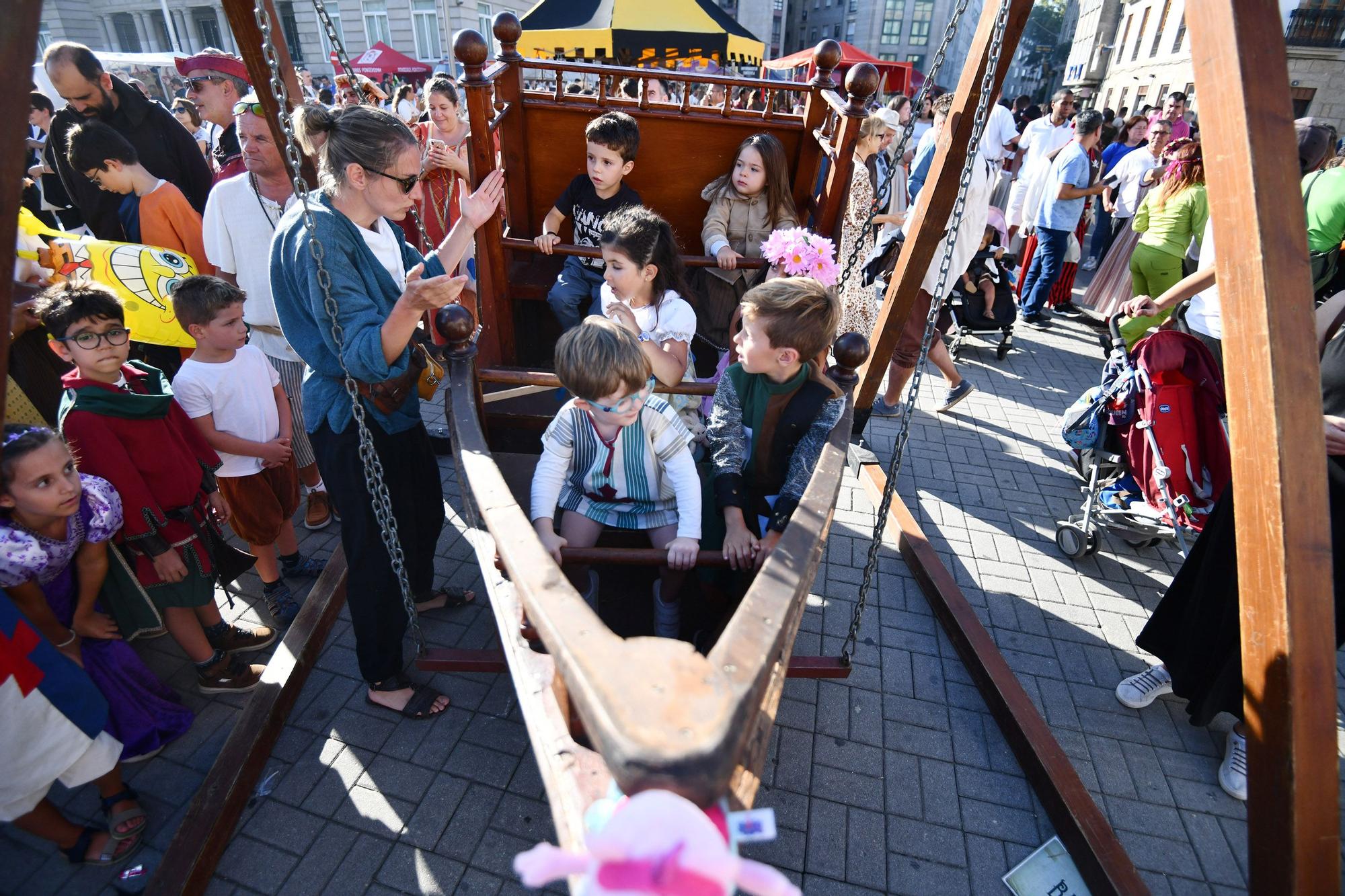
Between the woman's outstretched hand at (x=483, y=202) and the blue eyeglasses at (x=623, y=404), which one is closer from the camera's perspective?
the blue eyeglasses at (x=623, y=404)

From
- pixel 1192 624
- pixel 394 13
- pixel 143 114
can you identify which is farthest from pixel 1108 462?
pixel 394 13

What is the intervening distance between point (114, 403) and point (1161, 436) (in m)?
4.13

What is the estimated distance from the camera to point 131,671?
2.21 metres

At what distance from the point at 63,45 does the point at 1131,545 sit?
6.44 m

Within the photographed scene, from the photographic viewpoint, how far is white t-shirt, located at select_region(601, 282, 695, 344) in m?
2.78

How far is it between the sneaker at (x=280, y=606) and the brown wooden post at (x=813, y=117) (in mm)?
3207

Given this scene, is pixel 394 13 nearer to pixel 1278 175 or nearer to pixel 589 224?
pixel 589 224

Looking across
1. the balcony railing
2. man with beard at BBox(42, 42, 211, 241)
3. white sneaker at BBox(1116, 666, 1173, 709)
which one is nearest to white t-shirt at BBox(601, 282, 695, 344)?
white sneaker at BBox(1116, 666, 1173, 709)

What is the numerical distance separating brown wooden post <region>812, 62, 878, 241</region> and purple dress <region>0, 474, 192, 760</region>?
3264 millimetres

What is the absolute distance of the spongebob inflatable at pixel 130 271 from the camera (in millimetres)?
2848

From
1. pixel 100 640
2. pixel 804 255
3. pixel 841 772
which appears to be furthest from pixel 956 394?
pixel 100 640

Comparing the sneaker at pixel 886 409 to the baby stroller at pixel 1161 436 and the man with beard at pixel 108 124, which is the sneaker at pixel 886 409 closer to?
the baby stroller at pixel 1161 436

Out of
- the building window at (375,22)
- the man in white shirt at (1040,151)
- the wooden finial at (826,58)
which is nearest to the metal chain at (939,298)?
the wooden finial at (826,58)

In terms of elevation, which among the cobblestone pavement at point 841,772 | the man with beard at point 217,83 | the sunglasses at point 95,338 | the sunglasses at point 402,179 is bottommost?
the cobblestone pavement at point 841,772
